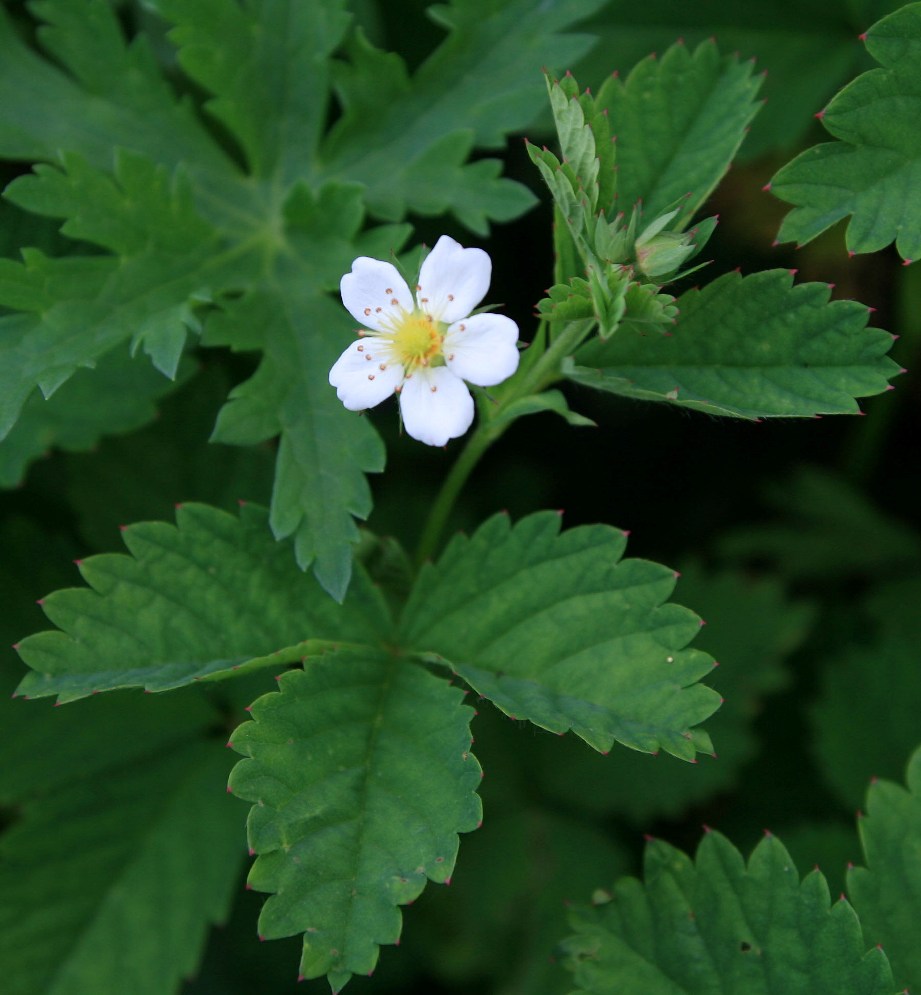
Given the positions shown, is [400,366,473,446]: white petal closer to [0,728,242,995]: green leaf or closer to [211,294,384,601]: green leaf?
[211,294,384,601]: green leaf

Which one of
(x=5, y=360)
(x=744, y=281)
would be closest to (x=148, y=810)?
(x=5, y=360)

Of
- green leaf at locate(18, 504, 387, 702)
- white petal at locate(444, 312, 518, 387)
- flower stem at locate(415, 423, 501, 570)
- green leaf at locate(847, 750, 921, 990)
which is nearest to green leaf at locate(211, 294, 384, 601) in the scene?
green leaf at locate(18, 504, 387, 702)

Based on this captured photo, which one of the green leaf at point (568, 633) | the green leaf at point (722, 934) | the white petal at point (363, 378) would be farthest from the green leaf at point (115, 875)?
the white petal at point (363, 378)

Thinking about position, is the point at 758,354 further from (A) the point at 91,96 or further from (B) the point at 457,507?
(A) the point at 91,96

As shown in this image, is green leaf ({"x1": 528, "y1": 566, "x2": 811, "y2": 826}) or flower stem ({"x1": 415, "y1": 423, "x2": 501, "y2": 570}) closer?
flower stem ({"x1": 415, "y1": 423, "x2": 501, "y2": 570})

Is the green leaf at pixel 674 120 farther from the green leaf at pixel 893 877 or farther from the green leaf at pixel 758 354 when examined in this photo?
the green leaf at pixel 893 877
